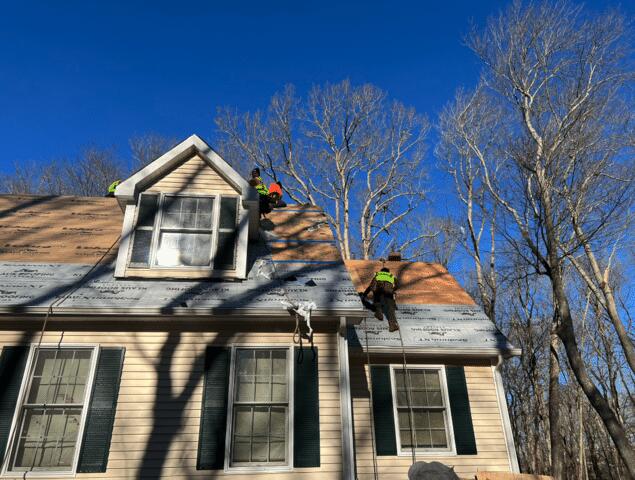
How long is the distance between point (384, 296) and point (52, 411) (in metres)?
5.93

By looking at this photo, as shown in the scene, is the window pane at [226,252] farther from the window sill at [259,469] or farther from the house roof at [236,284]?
the window sill at [259,469]

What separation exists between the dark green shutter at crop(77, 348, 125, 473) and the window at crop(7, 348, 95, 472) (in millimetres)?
103

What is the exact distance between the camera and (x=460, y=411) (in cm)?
761

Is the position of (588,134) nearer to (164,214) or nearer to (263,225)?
(263,225)

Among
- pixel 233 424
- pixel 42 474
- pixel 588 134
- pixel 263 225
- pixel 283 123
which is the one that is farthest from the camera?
pixel 283 123

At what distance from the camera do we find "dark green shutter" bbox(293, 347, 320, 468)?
236 inches

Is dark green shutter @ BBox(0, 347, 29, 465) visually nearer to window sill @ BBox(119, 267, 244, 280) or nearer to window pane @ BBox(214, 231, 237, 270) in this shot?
window sill @ BBox(119, 267, 244, 280)

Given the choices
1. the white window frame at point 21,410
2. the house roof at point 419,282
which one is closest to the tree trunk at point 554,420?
the house roof at point 419,282

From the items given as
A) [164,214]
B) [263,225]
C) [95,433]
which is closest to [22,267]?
[164,214]

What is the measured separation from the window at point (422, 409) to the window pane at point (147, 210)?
213 inches

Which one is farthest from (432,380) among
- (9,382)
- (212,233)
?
(9,382)

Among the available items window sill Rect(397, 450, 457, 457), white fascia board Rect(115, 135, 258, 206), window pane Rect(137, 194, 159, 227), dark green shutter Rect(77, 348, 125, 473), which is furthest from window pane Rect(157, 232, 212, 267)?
window sill Rect(397, 450, 457, 457)

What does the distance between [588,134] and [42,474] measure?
17.1 meters

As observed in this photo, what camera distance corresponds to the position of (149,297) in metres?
6.77
